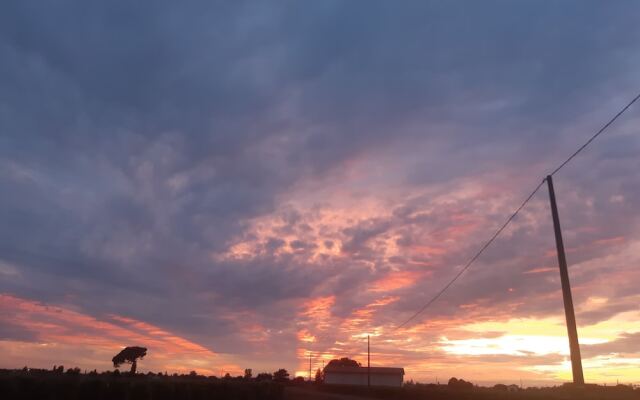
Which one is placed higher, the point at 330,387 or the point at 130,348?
the point at 130,348

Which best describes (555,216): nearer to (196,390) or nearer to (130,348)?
(196,390)

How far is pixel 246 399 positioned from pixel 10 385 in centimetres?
2171

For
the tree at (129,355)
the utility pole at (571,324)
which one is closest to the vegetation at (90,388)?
the utility pole at (571,324)

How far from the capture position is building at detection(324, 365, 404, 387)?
118562 millimetres

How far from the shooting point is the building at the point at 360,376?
119 metres

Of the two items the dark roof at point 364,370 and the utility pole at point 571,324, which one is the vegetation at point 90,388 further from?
the dark roof at point 364,370

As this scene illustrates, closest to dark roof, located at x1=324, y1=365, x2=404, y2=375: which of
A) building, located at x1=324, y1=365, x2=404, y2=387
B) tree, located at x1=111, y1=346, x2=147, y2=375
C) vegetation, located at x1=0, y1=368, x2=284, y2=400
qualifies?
building, located at x1=324, y1=365, x2=404, y2=387

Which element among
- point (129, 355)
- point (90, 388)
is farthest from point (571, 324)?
point (129, 355)

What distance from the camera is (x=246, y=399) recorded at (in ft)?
136

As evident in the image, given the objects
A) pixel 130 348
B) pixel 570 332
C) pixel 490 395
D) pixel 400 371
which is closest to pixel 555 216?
pixel 570 332

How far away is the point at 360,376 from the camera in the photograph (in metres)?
119

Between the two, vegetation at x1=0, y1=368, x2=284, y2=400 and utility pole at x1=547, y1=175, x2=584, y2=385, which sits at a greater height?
utility pole at x1=547, y1=175, x2=584, y2=385

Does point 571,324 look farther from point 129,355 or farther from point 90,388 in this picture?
point 129,355

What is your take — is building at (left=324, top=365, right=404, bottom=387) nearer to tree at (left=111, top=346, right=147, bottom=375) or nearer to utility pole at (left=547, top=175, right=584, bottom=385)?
tree at (left=111, top=346, right=147, bottom=375)
